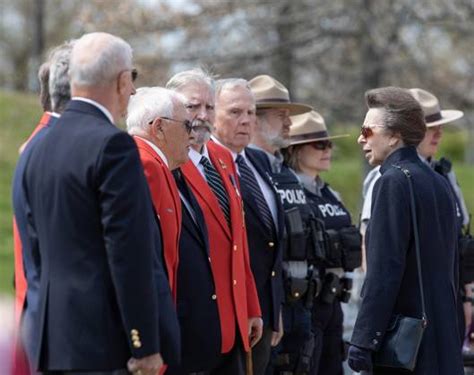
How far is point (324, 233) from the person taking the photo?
283 inches

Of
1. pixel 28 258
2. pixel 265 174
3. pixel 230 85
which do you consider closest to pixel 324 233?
pixel 265 174

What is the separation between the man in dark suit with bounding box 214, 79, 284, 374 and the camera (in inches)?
249

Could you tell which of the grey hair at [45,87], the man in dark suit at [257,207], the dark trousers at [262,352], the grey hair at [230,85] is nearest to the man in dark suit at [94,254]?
the grey hair at [45,87]

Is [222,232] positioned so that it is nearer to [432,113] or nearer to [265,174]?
[265,174]

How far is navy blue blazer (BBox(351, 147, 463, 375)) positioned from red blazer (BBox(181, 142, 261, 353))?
62 cm

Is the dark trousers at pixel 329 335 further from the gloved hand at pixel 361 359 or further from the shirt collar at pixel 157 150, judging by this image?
the shirt collar at pixel 157 150

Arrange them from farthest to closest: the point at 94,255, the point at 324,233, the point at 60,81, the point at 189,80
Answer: the point at 324,233 < the point at 189,80 < the point at 60,81 < the point at 94,255

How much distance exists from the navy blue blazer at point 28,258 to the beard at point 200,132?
5.02 ft

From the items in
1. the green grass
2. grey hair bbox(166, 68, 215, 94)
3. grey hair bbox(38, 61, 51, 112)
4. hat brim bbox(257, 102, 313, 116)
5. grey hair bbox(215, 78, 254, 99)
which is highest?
grey hair bbox(38, 61, 51, 112)

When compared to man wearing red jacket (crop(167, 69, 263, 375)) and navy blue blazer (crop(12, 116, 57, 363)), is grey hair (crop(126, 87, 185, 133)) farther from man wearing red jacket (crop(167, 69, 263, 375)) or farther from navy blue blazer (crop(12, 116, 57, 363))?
navy blue blazer (crop(12, 116, 57, 363))

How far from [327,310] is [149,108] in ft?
8.43

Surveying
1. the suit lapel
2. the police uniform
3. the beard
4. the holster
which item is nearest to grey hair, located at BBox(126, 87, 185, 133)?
the beard

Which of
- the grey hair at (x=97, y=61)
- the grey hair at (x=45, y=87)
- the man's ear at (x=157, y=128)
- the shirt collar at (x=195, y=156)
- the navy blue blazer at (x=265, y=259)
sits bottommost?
the navy blue blazer at (x=265, y=259)

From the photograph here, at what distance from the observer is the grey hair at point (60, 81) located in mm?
4547
